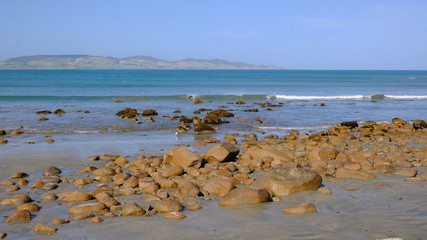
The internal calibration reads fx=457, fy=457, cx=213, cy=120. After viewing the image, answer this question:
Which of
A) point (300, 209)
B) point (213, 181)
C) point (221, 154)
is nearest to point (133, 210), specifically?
point (213, 181)

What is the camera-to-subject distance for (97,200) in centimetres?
787

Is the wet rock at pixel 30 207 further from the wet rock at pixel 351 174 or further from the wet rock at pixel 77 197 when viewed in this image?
the wet rock at pixel 351 174

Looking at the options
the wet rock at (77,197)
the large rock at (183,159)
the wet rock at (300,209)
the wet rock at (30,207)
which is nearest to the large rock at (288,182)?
the wet rock at (300,209)

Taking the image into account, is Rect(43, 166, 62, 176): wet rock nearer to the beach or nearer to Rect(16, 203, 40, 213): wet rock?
the beach

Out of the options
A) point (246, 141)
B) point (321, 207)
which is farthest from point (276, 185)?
point (246, 141)

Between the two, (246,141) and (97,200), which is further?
(246,141)

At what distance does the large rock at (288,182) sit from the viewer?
26.4 ft

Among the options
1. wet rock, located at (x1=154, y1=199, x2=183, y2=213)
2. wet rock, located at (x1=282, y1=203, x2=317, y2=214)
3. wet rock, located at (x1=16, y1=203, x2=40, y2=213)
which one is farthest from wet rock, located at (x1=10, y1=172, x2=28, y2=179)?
wet rock, located at (x1=282, y1=203, x2=317, y2=214)

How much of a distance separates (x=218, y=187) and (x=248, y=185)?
3.10 ft

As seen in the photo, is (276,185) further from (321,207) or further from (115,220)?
(115,220)

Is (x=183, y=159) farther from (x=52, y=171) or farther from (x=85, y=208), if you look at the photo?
(x=85, y=208)

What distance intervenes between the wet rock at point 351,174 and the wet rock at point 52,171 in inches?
244

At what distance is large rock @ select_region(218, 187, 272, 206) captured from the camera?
24.2ft

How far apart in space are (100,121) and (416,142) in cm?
1486
